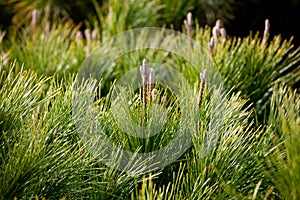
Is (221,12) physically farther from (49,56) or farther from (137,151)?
(137,151)

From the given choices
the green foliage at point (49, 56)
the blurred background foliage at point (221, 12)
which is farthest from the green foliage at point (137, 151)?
the blurred background foliage at point (221, 12)

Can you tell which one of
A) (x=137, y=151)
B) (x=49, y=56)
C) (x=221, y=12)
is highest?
(x=221, y=12)

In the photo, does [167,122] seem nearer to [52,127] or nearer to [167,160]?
[167,160]

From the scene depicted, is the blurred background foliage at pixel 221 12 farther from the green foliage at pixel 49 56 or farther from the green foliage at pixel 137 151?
the green foliage at pixel 137 151

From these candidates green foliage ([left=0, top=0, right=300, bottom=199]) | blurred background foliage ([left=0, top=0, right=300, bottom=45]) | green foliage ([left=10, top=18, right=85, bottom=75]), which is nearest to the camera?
green foliage ([left=0, top=0, right=300, bottom=199])

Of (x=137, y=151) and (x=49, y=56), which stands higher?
(x=49, y=56)

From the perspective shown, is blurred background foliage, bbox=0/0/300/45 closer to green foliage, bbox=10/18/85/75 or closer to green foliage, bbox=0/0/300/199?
green foliage, bbox=10/18/85/75

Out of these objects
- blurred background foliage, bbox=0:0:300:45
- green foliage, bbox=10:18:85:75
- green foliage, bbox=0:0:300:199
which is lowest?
green foliage, bbox=0:0:300:199

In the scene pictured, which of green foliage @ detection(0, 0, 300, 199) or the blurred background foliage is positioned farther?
the blurred background foliage

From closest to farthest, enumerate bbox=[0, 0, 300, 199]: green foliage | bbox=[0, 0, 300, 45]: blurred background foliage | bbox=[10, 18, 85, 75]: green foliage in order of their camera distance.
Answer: bbox=[0, 0, 300, 199]: green foliage
bbox=[10, 18, 85, 75]: green foliage
bbox=[0, 0, 300, 45]: blurred background foliage

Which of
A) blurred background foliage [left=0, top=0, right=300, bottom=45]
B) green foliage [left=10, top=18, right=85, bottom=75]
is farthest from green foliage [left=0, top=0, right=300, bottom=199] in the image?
blurred background foliage [left=0, top=0, right=300, bottom=45]

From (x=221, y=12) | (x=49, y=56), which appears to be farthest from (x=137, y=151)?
(x=221, y=12)
